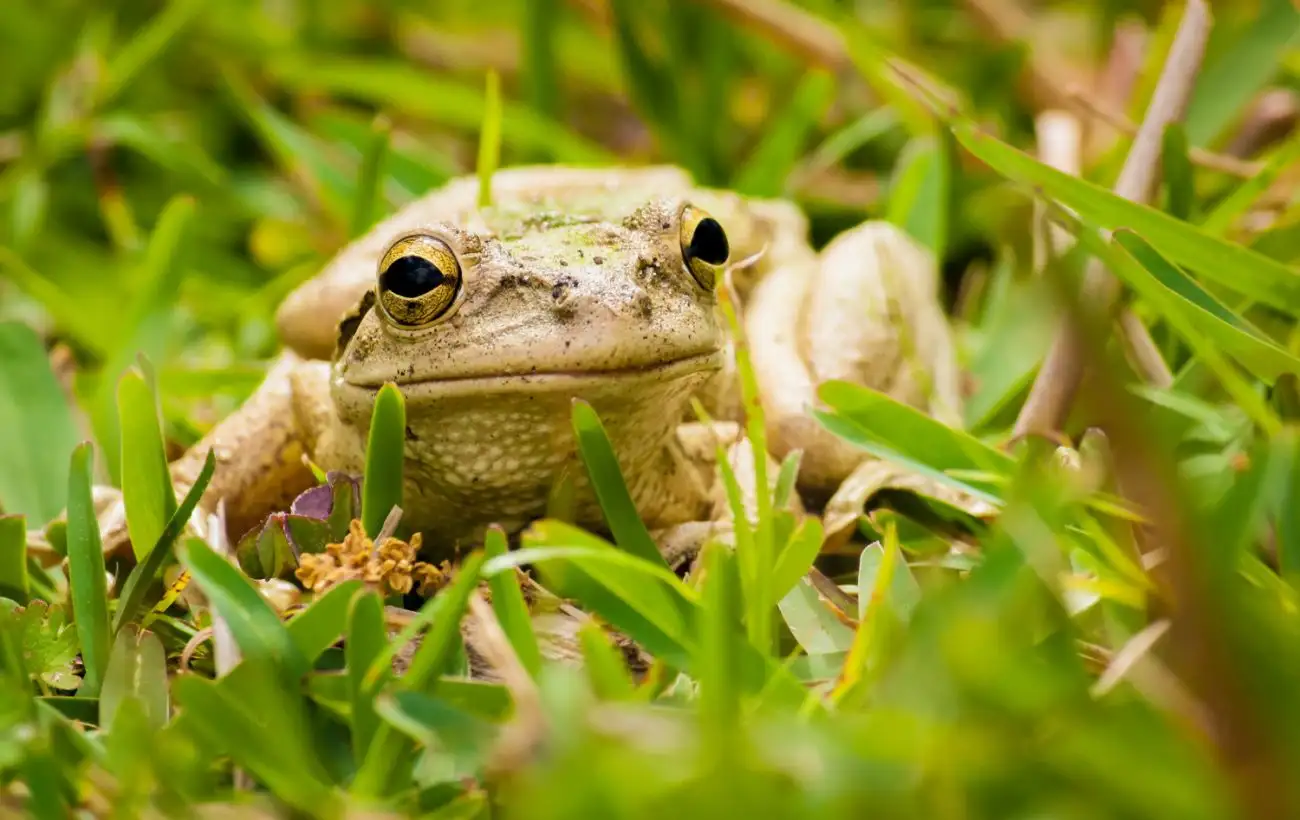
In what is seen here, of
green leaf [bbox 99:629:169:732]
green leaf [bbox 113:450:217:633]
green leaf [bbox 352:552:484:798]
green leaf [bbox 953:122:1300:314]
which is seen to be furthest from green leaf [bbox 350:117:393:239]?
green leaf [bbox 352:552:484:798]

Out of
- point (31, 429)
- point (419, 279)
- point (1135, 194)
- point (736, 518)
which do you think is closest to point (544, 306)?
point (419, 279)

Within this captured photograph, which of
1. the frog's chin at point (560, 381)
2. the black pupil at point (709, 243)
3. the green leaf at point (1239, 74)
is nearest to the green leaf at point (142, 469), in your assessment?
the frog's chin at point (560, 381)

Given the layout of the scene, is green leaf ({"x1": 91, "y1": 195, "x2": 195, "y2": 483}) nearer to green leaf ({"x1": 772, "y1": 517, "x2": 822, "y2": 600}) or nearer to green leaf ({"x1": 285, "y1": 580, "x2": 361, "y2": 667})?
green leaf ({"x1": 285, "y1": 580, "x2": 361, "y2": 667})

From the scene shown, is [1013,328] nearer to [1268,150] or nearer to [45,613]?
[1268,150]

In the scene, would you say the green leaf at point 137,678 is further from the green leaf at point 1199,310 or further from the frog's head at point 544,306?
the green leaf at point 1199,310

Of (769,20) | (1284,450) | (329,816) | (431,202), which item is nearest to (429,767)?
(329,816)

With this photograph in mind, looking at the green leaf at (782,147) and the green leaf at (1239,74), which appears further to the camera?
the green leaf at (782,147)

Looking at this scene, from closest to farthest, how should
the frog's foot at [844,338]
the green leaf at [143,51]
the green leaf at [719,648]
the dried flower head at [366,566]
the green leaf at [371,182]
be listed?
the green leaf at [719,648], the dried flower head at [366,566], the frog's foot at [844,338], the green leaf at [371,182], the green leaf at [143,51]
